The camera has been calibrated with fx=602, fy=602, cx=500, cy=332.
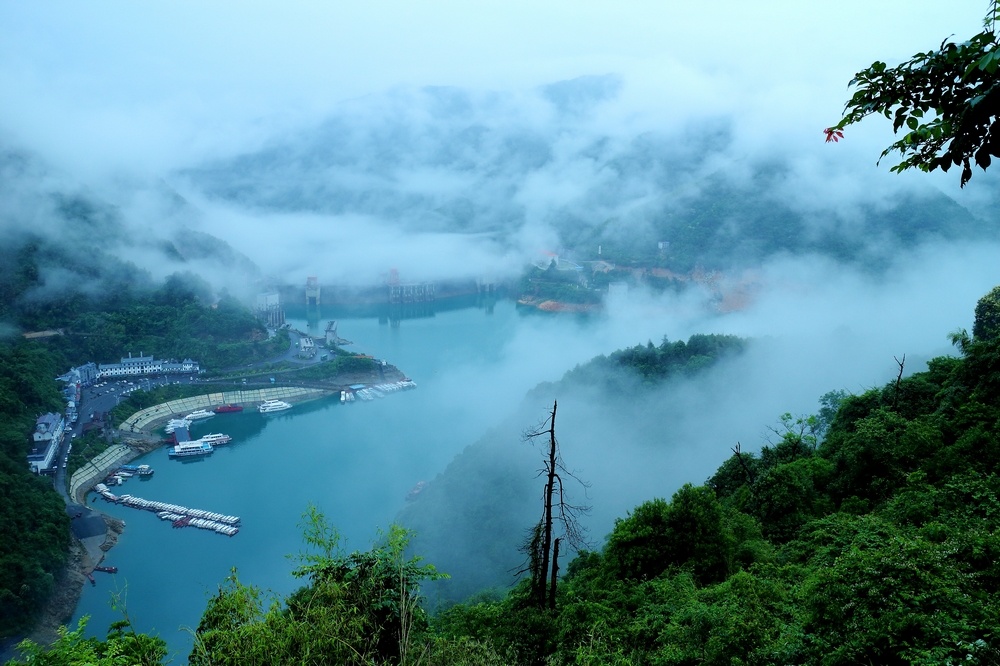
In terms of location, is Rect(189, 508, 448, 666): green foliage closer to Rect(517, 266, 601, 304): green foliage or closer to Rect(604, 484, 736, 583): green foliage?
Rect(604, 484, 736, 583): green foliage

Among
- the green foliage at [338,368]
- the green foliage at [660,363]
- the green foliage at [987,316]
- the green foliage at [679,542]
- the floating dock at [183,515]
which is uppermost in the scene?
the green foliage at [338,368]

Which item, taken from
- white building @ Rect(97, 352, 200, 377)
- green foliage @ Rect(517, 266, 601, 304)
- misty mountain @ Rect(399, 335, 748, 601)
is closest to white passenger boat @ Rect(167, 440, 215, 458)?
white building @ Rect(97, 352, 200, 377)

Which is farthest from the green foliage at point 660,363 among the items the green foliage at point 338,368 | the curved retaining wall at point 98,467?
the curved retaining wall at point 98,467

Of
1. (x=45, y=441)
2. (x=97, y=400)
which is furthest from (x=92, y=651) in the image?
(x=97, y=400)

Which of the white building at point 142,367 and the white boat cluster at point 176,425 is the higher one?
the white building at point 142,367

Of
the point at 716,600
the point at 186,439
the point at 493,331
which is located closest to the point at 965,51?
the point at 716,600

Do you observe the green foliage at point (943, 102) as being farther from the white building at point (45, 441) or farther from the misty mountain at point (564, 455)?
the white building at point (45, 441)
